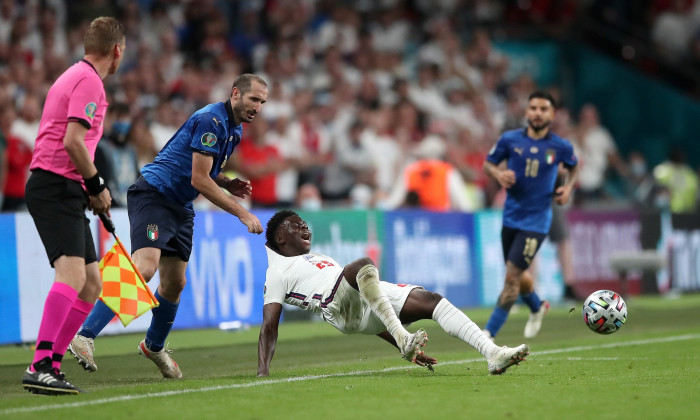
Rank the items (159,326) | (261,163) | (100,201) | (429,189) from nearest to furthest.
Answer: (100,201) → (159,326) → (261,163) → (429,189)

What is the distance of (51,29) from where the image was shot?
659 inches

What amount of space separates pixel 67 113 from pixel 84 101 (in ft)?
0.58

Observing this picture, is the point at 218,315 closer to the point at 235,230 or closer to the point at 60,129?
the point at 235,230

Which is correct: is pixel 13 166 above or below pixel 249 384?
above

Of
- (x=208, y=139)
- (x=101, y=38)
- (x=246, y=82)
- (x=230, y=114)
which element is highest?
(x=101, y=38)

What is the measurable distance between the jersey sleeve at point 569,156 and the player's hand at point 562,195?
318 millimetres

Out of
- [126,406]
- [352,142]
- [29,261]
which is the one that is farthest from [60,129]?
[352,142]

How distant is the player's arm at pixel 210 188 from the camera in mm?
8148

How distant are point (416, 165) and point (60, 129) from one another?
11.2m

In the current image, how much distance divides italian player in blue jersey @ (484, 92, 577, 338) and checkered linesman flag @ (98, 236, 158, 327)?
490cm

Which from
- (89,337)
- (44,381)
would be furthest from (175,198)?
(44,381)

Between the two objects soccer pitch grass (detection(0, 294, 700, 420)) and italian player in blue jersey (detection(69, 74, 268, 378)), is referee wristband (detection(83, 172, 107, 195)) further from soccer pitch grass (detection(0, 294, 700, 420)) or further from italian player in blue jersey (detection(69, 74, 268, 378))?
soccer pitch grass (detection(0, 294, 700, 420))

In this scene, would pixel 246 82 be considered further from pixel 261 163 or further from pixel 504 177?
pixel 261 163

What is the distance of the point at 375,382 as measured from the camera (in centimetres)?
801
